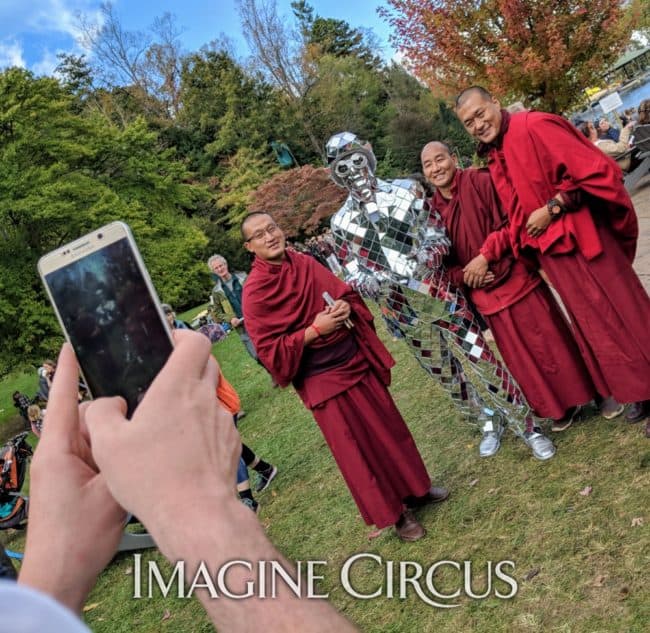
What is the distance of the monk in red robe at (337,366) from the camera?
3.89 m

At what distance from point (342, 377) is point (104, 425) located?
3.04 metres

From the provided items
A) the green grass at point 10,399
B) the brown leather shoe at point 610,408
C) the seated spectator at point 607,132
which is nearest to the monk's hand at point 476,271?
the brown leather shoe at point 610,408

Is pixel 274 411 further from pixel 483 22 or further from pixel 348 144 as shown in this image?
pixel 483 22

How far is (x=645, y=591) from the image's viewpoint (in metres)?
2.70

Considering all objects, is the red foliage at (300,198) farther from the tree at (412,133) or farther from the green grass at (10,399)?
the green grass at (10,399)

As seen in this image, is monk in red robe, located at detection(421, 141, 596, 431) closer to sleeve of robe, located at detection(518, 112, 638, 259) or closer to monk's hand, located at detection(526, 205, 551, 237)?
monk's hand, located at detection(526, 205, 551, 237)

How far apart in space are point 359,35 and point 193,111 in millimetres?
20148

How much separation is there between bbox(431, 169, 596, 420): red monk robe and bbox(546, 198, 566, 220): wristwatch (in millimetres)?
507

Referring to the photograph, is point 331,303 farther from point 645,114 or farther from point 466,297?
point 645,114

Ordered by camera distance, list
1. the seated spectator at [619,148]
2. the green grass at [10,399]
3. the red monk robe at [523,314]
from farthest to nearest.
A: the green grass at [10,399], the seated spectator at [619,148], the red monk robe at [523,314]

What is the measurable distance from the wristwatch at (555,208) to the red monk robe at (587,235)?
0.04 metres

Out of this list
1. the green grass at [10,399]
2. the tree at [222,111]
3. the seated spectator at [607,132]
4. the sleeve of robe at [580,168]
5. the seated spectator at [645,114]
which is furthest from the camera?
the tree at [222,111]

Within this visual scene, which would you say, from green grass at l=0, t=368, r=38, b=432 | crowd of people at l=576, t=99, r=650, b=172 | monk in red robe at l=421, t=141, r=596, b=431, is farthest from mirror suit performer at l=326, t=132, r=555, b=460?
green grass at l=0, t=368, r=38, b=432

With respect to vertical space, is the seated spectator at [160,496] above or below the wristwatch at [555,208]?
above
